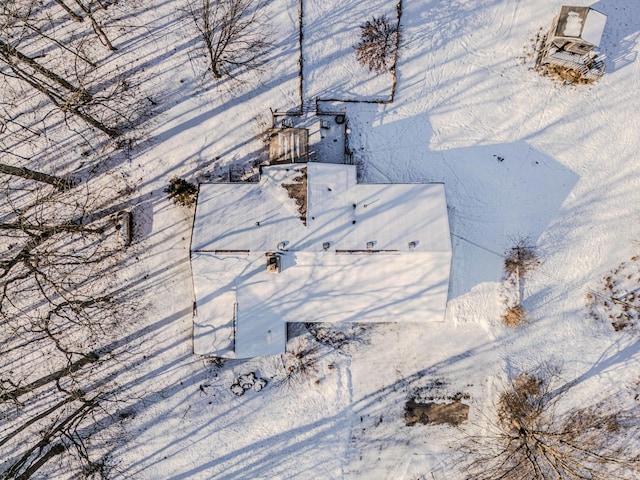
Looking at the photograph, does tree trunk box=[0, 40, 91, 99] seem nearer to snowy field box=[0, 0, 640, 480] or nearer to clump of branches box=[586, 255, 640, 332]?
snowy field box=[0, 0, 640, 480]

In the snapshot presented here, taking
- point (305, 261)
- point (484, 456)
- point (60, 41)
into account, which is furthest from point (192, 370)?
point (60, 41)

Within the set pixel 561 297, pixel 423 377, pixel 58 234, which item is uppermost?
pixel 58 234

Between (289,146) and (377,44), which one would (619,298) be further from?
(289,146)

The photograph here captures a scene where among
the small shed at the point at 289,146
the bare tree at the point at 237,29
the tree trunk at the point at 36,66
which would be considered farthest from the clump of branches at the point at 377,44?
the tree trunk at the point at 36,66

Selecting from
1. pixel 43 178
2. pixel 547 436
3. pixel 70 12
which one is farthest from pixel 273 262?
pixel 547 436

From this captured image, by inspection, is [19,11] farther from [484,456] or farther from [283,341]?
[484,456]

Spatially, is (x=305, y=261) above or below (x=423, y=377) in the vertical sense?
above

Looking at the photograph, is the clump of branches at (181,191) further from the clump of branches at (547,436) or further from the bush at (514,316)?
the clump of branches at (547,436)
